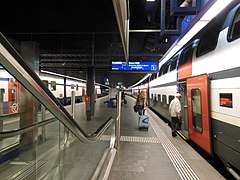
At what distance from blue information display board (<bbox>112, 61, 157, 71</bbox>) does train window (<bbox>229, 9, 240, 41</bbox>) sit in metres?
6.24

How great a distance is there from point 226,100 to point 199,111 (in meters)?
1.21

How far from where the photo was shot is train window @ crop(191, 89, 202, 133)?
14.0 feet

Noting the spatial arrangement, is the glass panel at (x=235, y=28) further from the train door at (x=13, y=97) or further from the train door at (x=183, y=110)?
the train door at (x=13, y=97)

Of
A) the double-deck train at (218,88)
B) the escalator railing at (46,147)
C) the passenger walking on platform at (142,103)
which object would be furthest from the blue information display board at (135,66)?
the escalator railing at (46,147)

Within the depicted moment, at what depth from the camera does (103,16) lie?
5145 millimetres

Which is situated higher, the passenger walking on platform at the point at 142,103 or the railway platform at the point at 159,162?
the passenger walking on platform at the point at 142,103

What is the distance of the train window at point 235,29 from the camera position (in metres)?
2.88

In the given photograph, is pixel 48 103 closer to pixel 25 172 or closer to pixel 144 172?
pixel 25 172

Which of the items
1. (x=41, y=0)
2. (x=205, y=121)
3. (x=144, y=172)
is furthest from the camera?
(x=41, y=0)

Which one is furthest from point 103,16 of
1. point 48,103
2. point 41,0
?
point 48,103

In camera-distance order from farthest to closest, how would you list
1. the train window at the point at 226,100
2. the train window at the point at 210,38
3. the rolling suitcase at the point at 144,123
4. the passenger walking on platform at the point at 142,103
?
the passenger walking on platform at the point at 142,103, the rolling suitcase at the point at 144,123, the train window at the point at 210,38, the train window at the point at 226,100

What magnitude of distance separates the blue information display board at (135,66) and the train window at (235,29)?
6240 millimetres

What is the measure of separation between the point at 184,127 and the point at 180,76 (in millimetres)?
1584

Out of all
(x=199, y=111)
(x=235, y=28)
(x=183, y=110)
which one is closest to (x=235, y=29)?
(x=235, y=28)
